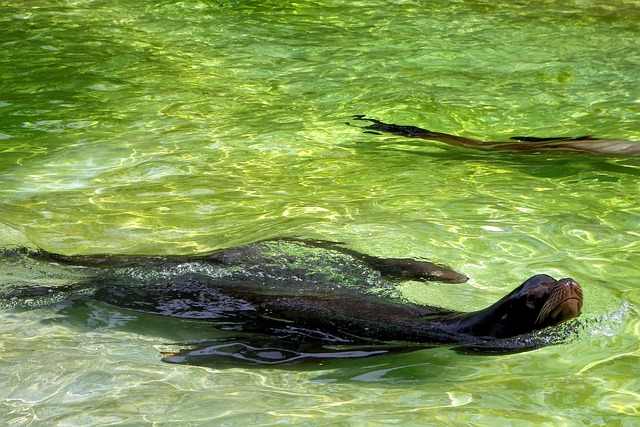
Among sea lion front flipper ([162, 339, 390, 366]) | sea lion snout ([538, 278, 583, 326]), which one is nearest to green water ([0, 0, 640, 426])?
sea lion front flipper ([162, 339, 390, 366])

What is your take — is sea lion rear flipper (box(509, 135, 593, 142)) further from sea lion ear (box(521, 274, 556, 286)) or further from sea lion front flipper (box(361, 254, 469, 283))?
sea lion ear (box(521, 274, 556, 286))

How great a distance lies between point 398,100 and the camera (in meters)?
9.07

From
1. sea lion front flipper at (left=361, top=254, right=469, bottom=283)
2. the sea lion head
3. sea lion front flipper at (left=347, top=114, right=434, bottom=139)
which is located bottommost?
sea lion front flipper at (left=361, top=254, right=469, bottom=283)

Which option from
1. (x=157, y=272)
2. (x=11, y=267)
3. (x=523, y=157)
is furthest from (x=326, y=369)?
(x=523, y=157)

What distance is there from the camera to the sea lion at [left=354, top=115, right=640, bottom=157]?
7.14 meters

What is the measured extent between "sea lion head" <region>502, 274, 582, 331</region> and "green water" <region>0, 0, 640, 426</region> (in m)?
0.17

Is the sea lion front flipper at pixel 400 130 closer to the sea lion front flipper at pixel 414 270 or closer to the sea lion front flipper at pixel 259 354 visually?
the sea lion front flipper at pixel 414 270

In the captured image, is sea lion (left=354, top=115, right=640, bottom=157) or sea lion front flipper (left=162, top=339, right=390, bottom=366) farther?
sea lion (left=354, top=115, right=640, bottom=157)

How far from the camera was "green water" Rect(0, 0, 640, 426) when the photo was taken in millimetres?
3676

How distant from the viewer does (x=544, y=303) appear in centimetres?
378

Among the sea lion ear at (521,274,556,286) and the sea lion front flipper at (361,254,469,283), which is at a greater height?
the sea lion ear at (521,274,556,286)

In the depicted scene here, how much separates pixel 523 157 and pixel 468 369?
3.83m

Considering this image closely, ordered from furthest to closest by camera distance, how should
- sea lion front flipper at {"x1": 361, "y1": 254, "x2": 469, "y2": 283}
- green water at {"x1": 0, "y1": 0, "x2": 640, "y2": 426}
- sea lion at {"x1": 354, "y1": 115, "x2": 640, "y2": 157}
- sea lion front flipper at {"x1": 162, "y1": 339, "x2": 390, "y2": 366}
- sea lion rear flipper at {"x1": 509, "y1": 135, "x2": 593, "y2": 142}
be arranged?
sea lion rear flipper at {"x1": 509, "y1": 135, "x2": 593, "y2": 142} → sea lion at {"x1": 354, "y1": 115, "x2": 640, "y2": 157} → sea lion front flipper at {"x1": 361, "y1": 254, "x2": 469, "y2": 283} → sea lion front flipper at {"x1": 162, "y1": 339, "x2": 390, "y2": 366} → green water at {"x1": 0, "y1": 0, "x2": 640, "y2": 426}

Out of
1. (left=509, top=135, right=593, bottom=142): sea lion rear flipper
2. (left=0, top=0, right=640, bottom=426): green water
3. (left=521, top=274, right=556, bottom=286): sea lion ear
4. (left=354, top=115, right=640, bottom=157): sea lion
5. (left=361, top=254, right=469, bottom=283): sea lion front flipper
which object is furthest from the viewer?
(left=509, top=135, right=593, bottom=142): sea lion rear flipper
